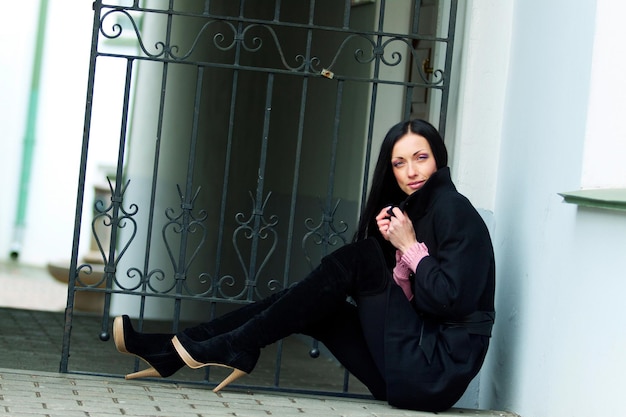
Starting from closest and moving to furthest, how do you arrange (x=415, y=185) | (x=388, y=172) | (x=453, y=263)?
(x=453, y=263) < (x=415, y=185) < (x=388, y=172)

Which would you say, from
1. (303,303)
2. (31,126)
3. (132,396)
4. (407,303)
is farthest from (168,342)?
(31,126)

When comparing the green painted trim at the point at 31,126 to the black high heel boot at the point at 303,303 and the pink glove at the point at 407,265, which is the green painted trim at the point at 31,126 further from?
the pink glove at the point at 407,265

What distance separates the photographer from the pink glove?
373 centimetres

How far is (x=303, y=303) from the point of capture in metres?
3.78

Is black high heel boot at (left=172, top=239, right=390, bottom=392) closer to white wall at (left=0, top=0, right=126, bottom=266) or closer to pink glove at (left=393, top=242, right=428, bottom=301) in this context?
pink glove at (left=393, top=242, right=428, bottom=301)

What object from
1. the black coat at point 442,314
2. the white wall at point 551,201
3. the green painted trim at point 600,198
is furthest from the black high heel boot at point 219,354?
the green painted trim at point 600,198

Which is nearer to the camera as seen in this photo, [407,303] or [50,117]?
[407,303]

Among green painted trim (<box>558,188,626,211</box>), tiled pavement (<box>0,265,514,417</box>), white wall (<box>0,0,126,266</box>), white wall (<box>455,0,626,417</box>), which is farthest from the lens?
white wall (<box>0,0,126,266</box>)

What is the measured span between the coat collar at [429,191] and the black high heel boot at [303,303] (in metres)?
0.21

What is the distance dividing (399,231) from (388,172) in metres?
0.35

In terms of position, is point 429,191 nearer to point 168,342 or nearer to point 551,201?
point 551,201

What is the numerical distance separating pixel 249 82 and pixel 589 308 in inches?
219

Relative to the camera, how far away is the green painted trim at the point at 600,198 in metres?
3.24

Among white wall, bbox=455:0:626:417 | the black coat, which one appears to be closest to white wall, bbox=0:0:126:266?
white wall, bbox=455:0:626:417
